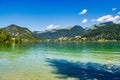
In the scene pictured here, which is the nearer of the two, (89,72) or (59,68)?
(89,72)

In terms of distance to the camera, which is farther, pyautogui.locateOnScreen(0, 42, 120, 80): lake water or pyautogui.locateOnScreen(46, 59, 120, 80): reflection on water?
pyautogui.locateOnScreen(0, 42, 120, 80): lake water

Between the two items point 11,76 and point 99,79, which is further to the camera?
point 11,76

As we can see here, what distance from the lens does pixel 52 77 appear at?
31844mm

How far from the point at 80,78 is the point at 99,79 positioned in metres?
2.39

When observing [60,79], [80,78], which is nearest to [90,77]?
[80,78]

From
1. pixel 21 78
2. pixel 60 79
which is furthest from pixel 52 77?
pixel 21 78

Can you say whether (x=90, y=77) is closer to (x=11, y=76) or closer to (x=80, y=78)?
(x=80, y=78)

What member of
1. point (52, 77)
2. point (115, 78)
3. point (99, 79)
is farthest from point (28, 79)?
point (115, 78)

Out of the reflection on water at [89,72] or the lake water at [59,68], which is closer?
the reflection on water at [89,72]

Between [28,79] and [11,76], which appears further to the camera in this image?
[11,76]

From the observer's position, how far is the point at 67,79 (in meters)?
30.1

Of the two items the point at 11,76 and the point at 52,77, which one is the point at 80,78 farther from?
the point at 11,76

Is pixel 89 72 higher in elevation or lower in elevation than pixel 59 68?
lower

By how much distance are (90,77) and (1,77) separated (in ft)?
37.1
